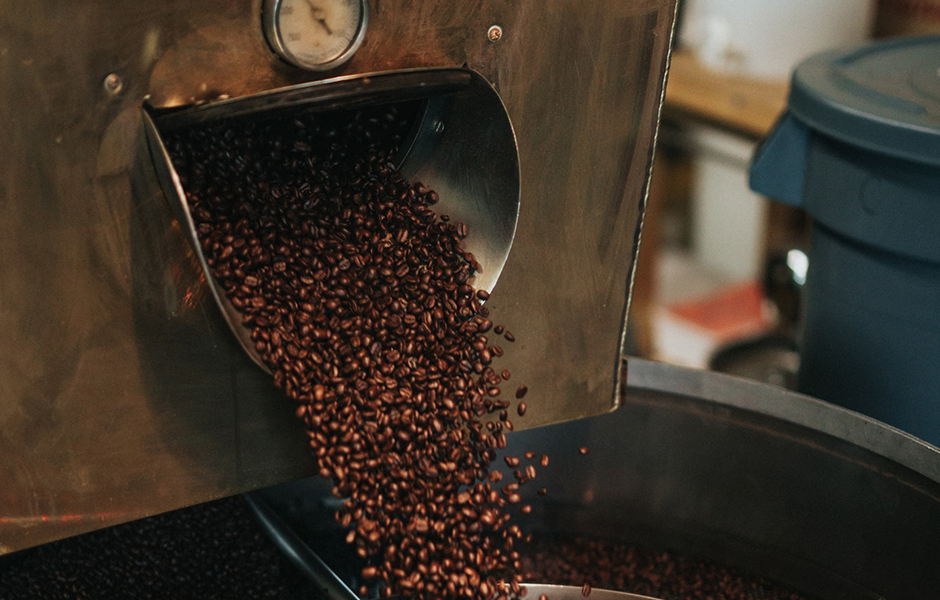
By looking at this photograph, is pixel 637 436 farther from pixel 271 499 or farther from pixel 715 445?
pixel 271 499

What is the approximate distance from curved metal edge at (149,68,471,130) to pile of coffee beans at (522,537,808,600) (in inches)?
27.4

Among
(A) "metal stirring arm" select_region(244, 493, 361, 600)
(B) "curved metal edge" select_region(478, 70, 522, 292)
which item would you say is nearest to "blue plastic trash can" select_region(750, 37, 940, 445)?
(B) "curved metal edge" select_region(478, 70, 522, 292)

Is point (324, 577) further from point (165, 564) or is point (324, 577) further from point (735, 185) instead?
point (735, 185)

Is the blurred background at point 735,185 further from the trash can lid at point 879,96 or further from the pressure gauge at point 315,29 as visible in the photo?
the pressure gauge at point 315,29

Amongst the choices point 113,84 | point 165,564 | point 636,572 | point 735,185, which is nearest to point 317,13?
point 113,84

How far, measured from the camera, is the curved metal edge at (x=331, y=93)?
0.72 meters

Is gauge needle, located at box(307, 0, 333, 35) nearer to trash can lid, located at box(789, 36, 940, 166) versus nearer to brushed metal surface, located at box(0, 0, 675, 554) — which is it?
brushed metal surface, located at box(0, 0, 675, 554)

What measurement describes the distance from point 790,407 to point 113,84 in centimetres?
88

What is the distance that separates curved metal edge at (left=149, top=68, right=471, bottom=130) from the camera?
72 centimetres

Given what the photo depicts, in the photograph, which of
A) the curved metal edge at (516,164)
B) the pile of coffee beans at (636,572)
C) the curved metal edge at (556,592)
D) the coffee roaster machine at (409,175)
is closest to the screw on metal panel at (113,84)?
the coffee roaster machine at (409,175)

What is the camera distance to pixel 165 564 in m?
1.18

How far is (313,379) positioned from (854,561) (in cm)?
73

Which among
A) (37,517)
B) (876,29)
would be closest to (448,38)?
(37,517)

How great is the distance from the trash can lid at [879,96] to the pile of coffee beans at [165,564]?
902 millimetres
